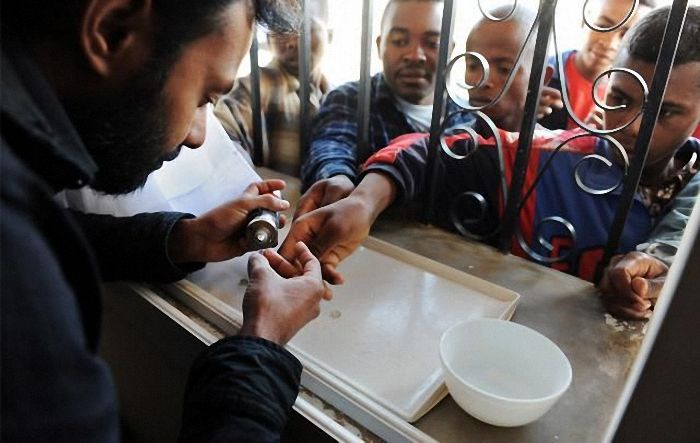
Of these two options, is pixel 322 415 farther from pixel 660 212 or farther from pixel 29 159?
pixel 660 212

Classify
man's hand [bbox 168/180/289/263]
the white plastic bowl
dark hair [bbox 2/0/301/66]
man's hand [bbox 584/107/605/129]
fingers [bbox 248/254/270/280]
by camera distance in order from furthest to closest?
man's hand [bbox 584/107/605/129] → man's hand [bbox 168/180/289/263] → fingers [bbox 248/254/270/280] → the white plastic bowl → dark hair [bbox 2/0/301/66]

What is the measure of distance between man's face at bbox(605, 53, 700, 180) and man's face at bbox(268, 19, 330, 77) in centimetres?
81

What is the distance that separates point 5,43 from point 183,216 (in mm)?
526

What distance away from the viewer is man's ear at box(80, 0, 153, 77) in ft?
1.43

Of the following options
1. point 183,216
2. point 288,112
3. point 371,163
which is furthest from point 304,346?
point 288,112

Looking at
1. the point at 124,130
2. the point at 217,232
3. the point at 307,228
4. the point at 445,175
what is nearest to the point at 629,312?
the point at 445,175

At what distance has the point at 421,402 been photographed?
2.09ft

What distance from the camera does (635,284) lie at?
0.77 m

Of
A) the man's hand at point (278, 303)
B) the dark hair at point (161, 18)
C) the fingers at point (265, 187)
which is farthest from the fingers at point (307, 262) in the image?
the dark hair at point (161, 18)

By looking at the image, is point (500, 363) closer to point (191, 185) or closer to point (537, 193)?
point (537, 193)

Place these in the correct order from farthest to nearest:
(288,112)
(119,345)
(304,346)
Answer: (288,112) < (119,345) < (304,346)

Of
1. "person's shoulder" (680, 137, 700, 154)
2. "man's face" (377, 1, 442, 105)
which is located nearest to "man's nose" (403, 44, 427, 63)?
"man's face" (377, 1, 442, 105)

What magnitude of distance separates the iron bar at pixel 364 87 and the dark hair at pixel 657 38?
49 centimetres

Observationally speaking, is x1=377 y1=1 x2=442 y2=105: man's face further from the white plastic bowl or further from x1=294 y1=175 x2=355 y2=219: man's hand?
the white plastic bowl
